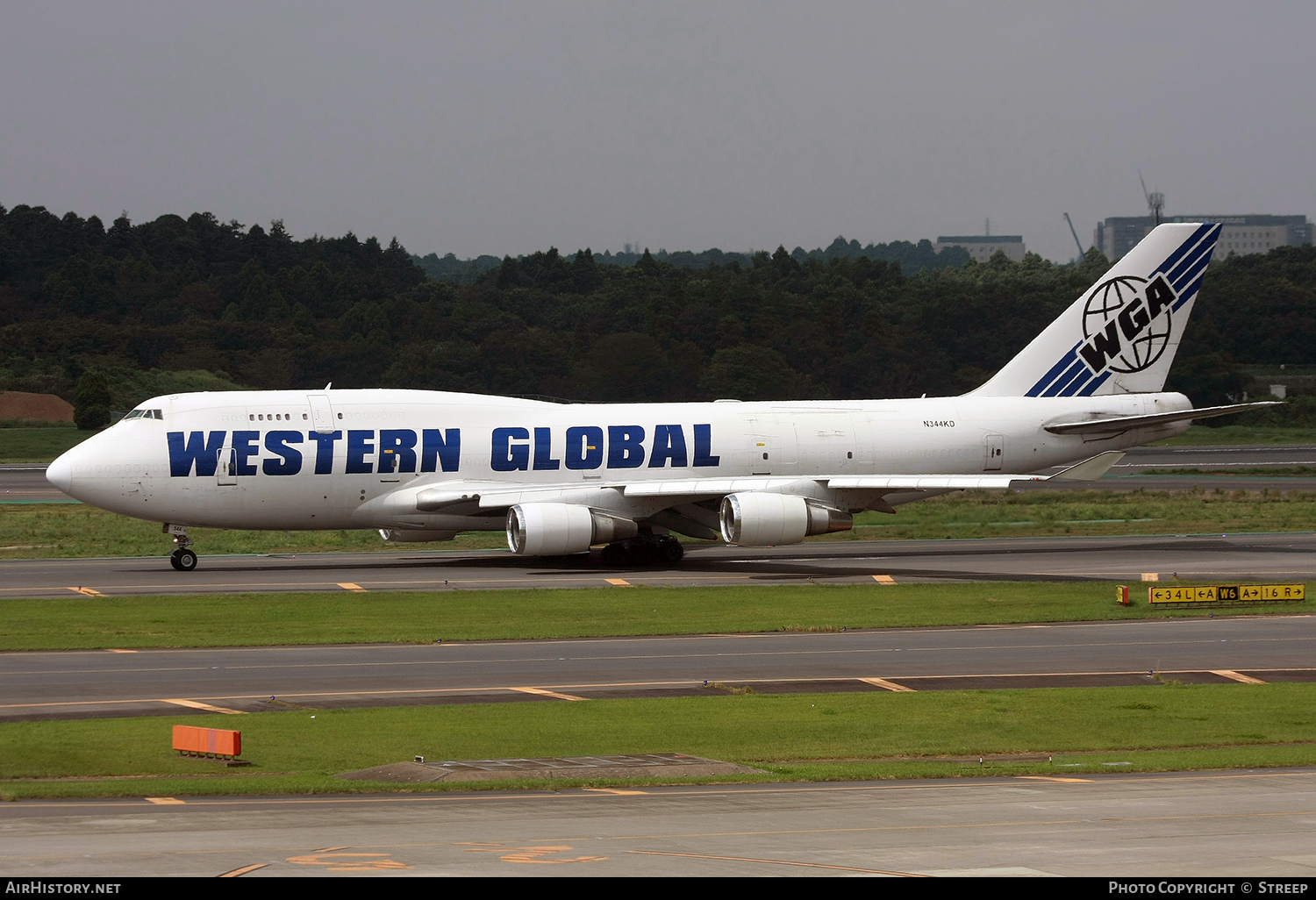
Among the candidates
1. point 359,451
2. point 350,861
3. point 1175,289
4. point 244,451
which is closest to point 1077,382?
point 1175,289

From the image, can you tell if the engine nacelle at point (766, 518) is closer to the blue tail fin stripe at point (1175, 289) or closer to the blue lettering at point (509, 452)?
the blue lettering at point (509, 452)

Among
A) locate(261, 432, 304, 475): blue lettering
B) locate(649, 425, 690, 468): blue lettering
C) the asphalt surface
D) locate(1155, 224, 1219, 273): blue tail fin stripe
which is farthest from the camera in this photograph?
locate(1155, 224, 1219, 273): blue tail fin stripe

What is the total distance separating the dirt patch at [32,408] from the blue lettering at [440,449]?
7428 cm

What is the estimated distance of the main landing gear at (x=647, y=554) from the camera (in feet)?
164

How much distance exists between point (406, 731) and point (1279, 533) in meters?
40.9

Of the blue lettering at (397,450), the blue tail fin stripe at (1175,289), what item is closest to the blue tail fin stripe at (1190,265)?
the blue tail fin stripe at (1175,289)

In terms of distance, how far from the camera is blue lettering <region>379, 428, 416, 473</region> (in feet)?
155

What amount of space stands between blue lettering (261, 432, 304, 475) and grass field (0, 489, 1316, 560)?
8.85m

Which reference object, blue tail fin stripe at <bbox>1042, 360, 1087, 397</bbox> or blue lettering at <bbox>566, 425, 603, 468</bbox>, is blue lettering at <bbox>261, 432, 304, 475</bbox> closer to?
A: blue lettering at <bbox>566, 425, 603, 468</bbox>

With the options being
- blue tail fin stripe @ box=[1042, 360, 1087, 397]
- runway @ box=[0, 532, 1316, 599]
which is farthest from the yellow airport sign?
blue tail fin stripe @ box=[1042, 360, 1087, 397]

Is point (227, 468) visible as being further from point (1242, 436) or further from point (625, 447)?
point (1242, 436)

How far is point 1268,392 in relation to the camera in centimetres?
11400

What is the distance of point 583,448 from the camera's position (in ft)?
162

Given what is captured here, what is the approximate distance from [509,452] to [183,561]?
33.5ft
